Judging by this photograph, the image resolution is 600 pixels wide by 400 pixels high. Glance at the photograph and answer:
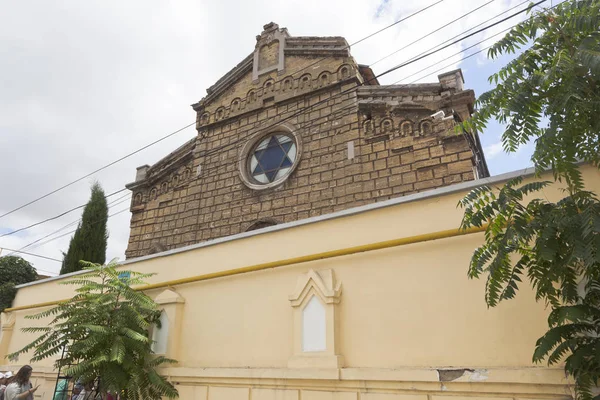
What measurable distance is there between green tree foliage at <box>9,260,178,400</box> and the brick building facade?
17.3ft

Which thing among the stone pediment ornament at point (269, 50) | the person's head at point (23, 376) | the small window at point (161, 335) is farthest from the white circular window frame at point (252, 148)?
the person's head at point (23, 376)

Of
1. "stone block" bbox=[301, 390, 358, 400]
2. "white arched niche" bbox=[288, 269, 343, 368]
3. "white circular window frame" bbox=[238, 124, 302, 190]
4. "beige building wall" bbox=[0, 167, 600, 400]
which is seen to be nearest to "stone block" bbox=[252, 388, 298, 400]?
"beige building wall" bbox=[0, 167, 600, 400]

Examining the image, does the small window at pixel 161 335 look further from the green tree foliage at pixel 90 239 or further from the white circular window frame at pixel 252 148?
the green tree foliage at pixel 90 239

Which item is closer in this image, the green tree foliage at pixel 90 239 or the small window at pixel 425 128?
the small window at pixel 425 128

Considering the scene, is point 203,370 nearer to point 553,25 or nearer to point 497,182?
point 497,182

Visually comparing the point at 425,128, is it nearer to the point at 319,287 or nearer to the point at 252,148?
the point at 252,148

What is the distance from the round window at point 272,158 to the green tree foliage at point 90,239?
8.98 m

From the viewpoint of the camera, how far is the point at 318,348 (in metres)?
5.49

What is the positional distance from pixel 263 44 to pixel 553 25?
39.8 feet

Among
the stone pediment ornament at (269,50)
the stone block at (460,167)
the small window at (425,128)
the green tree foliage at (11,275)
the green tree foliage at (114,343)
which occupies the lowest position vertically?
the green tree foliage at (114,343)

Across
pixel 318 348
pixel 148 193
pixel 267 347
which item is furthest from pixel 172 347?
pixel 148 193

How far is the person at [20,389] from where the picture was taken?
6895 mm

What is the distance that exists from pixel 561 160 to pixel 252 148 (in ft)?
34.9

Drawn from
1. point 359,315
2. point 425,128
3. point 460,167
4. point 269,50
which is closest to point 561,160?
point 359,315
